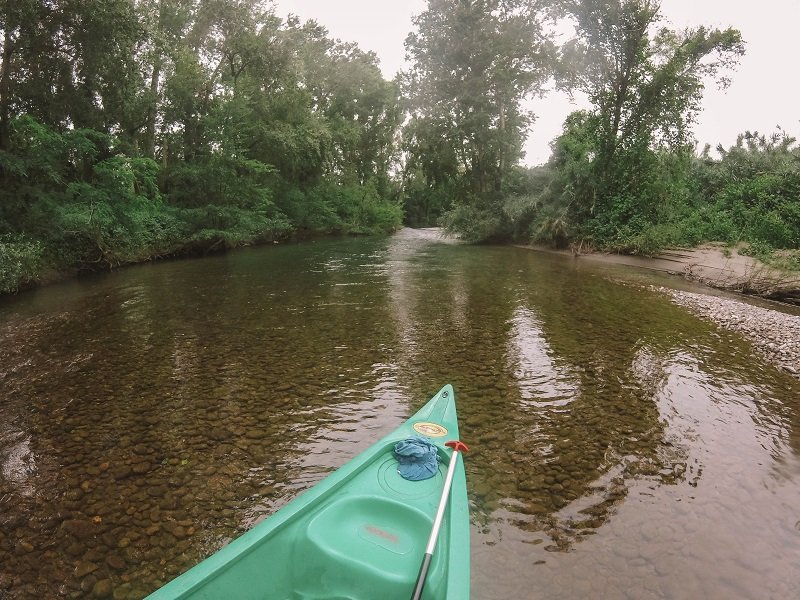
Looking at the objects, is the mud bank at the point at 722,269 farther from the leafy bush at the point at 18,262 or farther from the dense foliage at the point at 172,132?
the leafy bush at the point at 18,262

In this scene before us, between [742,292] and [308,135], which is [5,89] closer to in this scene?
[308,135]

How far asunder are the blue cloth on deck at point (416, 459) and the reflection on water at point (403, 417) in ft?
1.83

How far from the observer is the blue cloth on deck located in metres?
3.04

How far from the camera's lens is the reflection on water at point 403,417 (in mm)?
2896

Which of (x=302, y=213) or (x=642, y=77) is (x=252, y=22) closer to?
(x=302, y=213)

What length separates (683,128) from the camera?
18.0 metres

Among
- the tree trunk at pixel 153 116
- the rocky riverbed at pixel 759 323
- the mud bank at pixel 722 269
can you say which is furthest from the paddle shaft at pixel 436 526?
the tree trunk at pixel 153 116

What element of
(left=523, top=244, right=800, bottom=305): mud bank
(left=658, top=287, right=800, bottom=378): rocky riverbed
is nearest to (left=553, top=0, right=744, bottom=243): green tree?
(left=523, top=244, right=800, bottom=305): mud bank

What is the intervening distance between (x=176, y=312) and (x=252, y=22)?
1919cm

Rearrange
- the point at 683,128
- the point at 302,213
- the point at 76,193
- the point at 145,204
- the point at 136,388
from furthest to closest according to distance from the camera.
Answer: the point at 302,213 → the point at 683,128 → the point at 145,204 → the point at 76,193 → the point at 136,388

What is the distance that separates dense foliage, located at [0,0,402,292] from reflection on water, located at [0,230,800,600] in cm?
561

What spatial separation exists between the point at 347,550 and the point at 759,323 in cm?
891

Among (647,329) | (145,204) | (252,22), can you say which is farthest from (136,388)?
(252,22)

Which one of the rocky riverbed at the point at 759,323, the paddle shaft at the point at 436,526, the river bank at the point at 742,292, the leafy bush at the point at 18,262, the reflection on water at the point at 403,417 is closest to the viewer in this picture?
the paddle shaft at the point at 436,526
